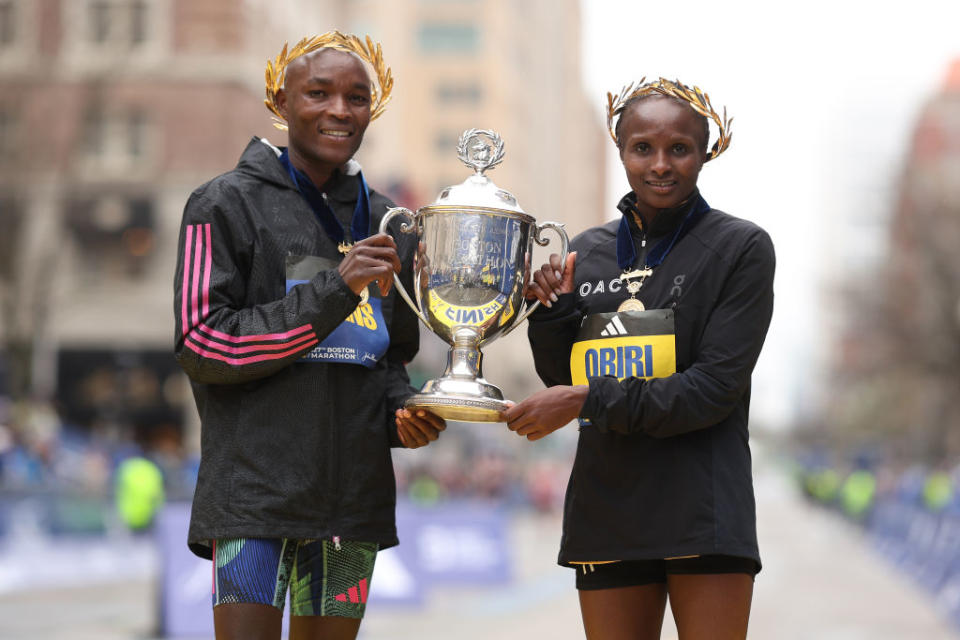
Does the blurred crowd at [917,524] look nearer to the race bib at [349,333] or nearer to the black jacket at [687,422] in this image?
the black jacket at [687,422]

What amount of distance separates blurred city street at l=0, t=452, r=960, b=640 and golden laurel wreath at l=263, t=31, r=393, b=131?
6985 mm

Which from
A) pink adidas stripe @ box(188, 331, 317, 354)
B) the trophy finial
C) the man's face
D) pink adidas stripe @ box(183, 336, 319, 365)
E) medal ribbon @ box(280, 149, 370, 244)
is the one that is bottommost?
pink adidas stripe @ box(183, 336, 319, 365)

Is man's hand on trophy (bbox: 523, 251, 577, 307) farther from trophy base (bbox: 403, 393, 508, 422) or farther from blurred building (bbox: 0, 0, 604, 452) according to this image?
blurred building (bbox: 0, 0, 604, 452)

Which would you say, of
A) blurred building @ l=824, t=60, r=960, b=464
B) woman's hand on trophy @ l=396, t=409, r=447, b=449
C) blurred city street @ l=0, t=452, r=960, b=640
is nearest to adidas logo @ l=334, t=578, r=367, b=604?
woman's hand on trophy @ l=396, t=409, r=447, b=449

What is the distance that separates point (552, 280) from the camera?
12.6 ft

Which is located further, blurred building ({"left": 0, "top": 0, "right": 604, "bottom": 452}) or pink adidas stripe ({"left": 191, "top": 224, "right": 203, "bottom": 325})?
blurred building ({"left": 0, "top": 0, "right": 604, "bottom": 452})

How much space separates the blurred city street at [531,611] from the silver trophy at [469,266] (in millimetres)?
6774

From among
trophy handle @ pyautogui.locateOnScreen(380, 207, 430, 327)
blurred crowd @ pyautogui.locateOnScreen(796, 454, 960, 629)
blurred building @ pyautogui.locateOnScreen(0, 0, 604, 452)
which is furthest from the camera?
blurred building @ pyautogui.locateOnScreen(0, 0, 604, 452)

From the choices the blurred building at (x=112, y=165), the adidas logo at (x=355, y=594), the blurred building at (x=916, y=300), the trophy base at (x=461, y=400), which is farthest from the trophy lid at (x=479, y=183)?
the blurred building at (x=916, y=300)

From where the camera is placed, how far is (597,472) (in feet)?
12.3

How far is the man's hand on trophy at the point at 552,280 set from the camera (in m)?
3.83

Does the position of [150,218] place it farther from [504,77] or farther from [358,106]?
[504,77]

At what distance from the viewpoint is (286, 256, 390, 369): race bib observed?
3678 mm

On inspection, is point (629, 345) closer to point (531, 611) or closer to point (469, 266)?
point (469, 266)
